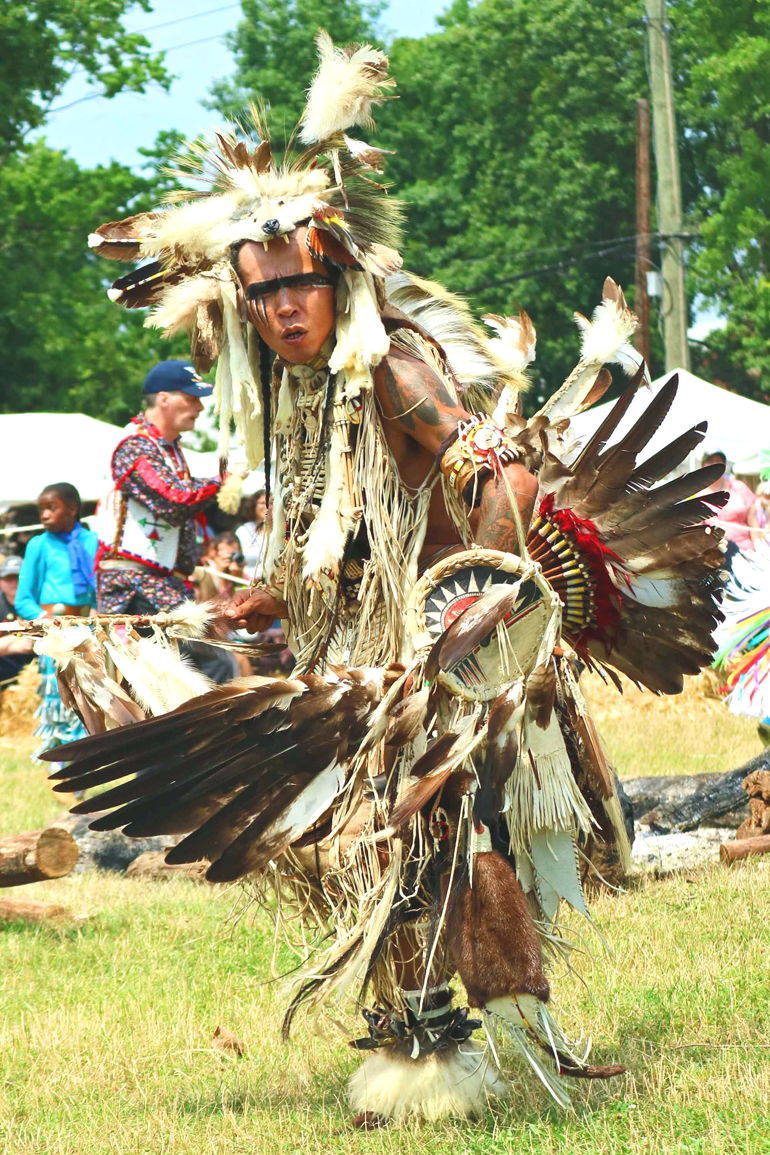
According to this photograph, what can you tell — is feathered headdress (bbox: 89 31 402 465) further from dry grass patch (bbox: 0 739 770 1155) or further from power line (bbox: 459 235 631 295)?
power line (bbox: 459 235 631 295)

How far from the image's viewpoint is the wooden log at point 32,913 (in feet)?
18.2

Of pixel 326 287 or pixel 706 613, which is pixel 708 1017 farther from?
pixel 326 287

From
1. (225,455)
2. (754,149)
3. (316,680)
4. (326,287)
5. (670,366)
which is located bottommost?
(316,680)

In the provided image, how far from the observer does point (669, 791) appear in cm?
670

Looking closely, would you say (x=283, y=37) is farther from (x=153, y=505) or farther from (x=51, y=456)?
(x=153, y=505)

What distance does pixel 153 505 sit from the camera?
722 centimetres

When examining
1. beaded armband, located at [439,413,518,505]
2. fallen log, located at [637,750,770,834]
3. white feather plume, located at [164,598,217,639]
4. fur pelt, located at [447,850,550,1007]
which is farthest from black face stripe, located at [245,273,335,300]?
fallen log, located at [637,750,770,834]

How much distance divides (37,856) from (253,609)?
2.15 m

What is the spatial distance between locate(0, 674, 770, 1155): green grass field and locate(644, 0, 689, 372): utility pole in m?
12.5

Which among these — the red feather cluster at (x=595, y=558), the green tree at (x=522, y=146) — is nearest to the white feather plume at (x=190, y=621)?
the red feather cluster at (x=595, y=558)

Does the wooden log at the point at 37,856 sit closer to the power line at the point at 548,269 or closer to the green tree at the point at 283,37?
the power line at the point at 548,269

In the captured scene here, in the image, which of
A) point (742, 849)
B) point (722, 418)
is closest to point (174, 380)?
point (742, 849)

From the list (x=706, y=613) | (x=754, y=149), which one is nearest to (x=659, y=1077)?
(x=706, y=613)

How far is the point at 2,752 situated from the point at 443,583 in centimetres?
810
